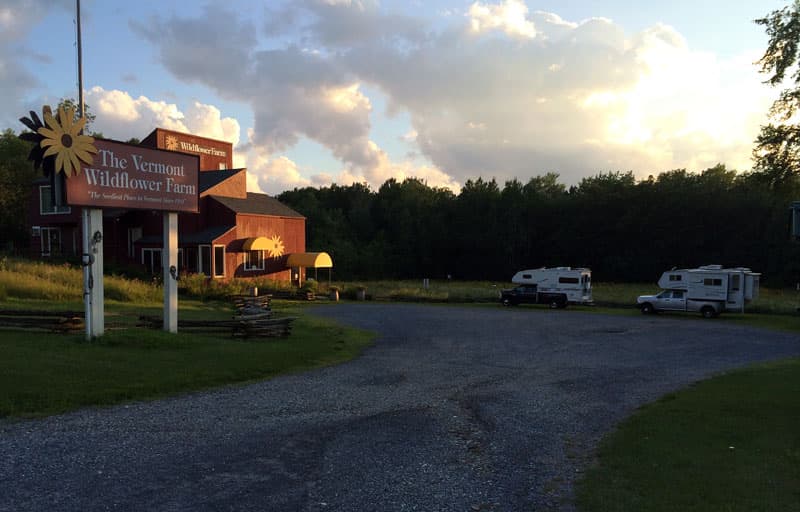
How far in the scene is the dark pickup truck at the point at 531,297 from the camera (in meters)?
36.5

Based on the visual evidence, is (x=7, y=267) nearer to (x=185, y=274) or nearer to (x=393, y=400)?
(x=185, y=274)

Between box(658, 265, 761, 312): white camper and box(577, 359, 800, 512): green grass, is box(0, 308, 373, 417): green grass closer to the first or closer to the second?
box(577, 359, 800, 512): green grass

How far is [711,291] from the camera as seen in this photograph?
31828 millimetres

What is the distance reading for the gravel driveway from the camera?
20.0 feet

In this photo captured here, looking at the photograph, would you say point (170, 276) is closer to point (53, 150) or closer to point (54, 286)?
point (53, 150)

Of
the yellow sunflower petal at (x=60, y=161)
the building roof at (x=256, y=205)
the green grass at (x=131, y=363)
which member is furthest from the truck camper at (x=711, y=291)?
the yellow sunflower petal at (x=60, y=161)

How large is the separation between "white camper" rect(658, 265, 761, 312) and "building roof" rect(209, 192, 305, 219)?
97.5 ft

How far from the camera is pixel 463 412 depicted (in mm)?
10094

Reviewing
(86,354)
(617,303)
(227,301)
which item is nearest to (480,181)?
(617,303)

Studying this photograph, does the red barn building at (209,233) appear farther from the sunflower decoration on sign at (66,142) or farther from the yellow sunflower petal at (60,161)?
the yellow sunflower petal at (60,161)

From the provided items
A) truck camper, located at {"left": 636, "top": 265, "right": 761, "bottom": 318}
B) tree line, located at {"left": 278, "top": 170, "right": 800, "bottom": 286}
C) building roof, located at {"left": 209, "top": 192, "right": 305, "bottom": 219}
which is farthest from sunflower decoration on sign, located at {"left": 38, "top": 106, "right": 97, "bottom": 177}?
tree line, located at {"left": 278, "top": 170, "right": 800, "bottom": 286}

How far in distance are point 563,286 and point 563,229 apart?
40.0 meters

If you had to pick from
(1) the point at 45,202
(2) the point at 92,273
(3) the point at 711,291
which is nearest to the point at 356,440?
(2) the point at 92,273

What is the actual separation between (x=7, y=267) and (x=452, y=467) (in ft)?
104
